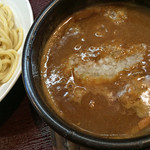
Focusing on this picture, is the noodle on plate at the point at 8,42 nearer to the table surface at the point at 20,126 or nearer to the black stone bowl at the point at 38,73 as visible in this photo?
the table surface at the point at 20,126

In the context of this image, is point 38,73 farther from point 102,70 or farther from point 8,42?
point 8,42

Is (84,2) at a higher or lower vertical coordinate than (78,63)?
higher

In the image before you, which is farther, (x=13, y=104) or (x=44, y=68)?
(x=13, y=104)

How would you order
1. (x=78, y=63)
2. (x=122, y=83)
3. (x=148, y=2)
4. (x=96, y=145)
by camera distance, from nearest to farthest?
(x=96, y=145), (x=122, y=83), (x=78, y=63), (x=148, y=2)

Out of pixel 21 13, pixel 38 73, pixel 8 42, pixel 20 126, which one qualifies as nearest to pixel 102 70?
pixel 38 73

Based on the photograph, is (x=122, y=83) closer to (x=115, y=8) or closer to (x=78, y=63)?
(x=78, y=63)

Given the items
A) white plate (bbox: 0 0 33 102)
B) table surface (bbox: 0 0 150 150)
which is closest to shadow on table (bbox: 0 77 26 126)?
table surface (bbox: 0 0 150 150)

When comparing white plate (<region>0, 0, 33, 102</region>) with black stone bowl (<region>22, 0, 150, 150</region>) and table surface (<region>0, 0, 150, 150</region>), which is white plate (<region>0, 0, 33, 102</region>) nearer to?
table surface (<region>0, 0, 150, 150</region>)

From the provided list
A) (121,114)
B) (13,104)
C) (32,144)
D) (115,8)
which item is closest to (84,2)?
(115,8)
